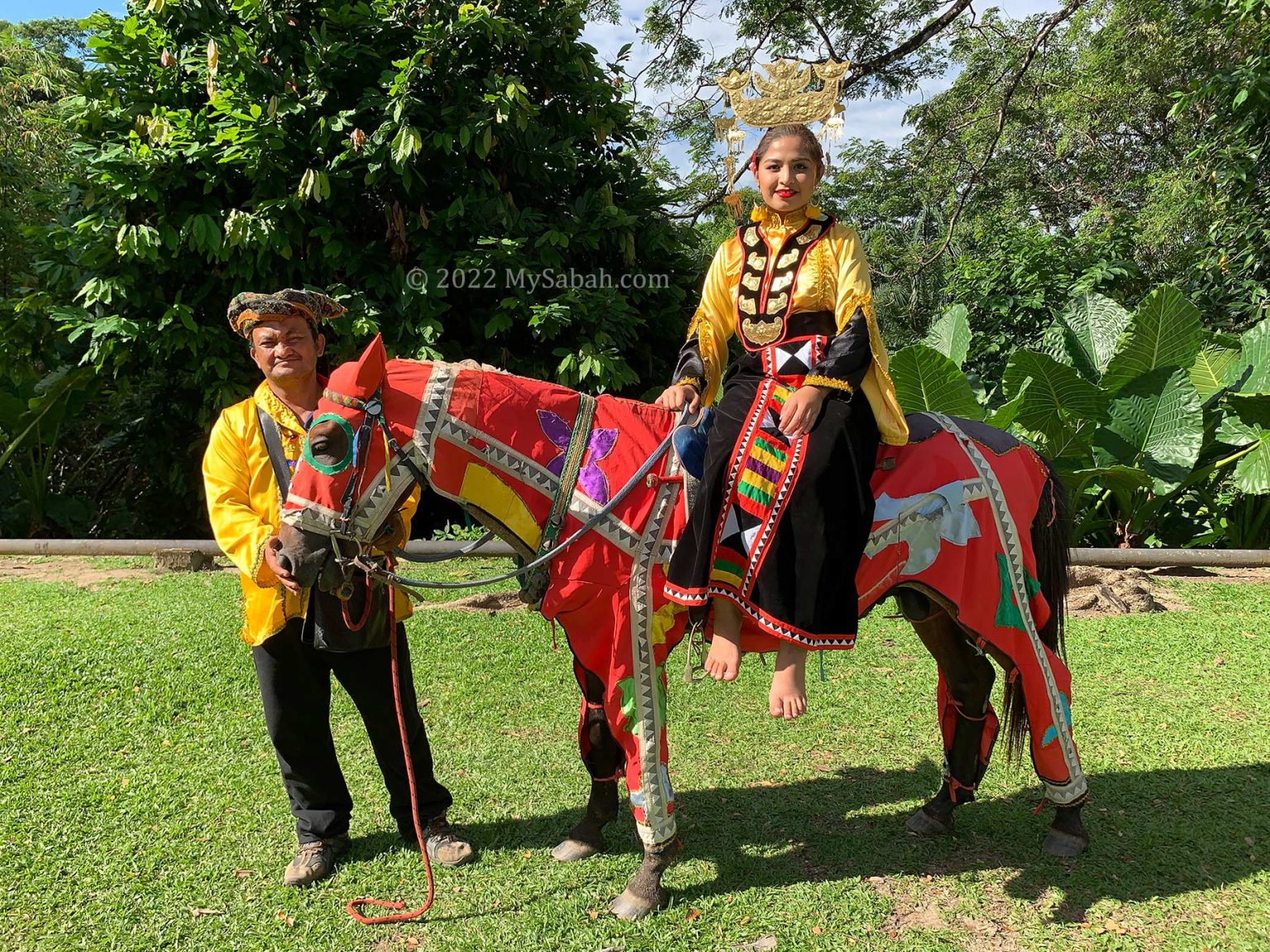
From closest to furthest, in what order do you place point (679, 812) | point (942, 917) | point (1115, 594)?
point (942, 917)
point (679, 812)
point (1115, 594)

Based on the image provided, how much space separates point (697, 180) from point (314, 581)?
1180 cm

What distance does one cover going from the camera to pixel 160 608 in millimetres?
5688

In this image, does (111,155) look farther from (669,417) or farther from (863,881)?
(863,881)

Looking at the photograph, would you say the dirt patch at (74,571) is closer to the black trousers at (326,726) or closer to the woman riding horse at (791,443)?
the black trousers at (326,726)

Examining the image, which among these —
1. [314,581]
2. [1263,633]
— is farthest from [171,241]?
[1263,633]

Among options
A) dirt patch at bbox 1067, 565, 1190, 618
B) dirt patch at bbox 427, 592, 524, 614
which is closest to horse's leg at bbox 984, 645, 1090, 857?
dirt patch at bbox 1067, 565, 1190, 618

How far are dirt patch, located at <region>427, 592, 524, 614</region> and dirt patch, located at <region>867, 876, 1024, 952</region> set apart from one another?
3592 mm

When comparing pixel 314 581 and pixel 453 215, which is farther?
pixel 453 215

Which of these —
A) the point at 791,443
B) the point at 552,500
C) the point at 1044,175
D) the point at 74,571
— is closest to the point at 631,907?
the point at 552,500

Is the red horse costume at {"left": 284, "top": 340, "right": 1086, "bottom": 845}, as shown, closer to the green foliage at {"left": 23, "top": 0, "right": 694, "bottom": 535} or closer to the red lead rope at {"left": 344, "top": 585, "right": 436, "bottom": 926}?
the red lead rope at {"left": 344, "top": 585, "right": 436, "bottom": 926}

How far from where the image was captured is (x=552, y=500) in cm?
251

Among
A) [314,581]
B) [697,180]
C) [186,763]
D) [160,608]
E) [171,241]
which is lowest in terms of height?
[186,763]

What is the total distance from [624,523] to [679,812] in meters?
1.58

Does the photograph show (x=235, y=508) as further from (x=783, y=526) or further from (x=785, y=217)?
(x=785, y=217)
